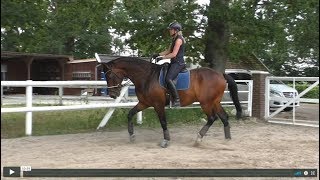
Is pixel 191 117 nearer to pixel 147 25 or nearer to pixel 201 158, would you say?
pixel 147 25

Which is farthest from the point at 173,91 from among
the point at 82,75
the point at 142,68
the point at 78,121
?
the point at 82,75

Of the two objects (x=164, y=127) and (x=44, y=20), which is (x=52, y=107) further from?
(x=164, y=127)

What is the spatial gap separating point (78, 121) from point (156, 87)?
380 cm

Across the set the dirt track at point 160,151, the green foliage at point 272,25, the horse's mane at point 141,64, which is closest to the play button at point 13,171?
the dirt track at point 160,151

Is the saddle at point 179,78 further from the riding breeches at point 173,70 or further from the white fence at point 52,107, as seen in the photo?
the white fence at point 52,107

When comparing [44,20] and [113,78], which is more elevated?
[44,20]

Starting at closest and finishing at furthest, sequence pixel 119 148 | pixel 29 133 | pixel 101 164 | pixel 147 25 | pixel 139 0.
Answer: pixel 101 164
pixel 119 148
pixel 29 133
pixel 139 0
pixel 147 25

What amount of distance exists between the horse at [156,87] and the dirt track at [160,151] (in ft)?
1.84

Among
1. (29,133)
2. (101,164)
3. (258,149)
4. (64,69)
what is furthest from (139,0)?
(64,69)

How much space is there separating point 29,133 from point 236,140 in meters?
4.46

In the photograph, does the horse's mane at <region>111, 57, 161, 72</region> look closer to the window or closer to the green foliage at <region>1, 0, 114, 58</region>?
the green foliage at <region>1, 0, 114, 58</region>

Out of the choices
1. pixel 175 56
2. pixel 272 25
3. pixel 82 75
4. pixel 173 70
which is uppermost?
pixel 272 25

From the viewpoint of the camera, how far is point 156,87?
8656 mm

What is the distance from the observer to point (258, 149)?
848 cm
